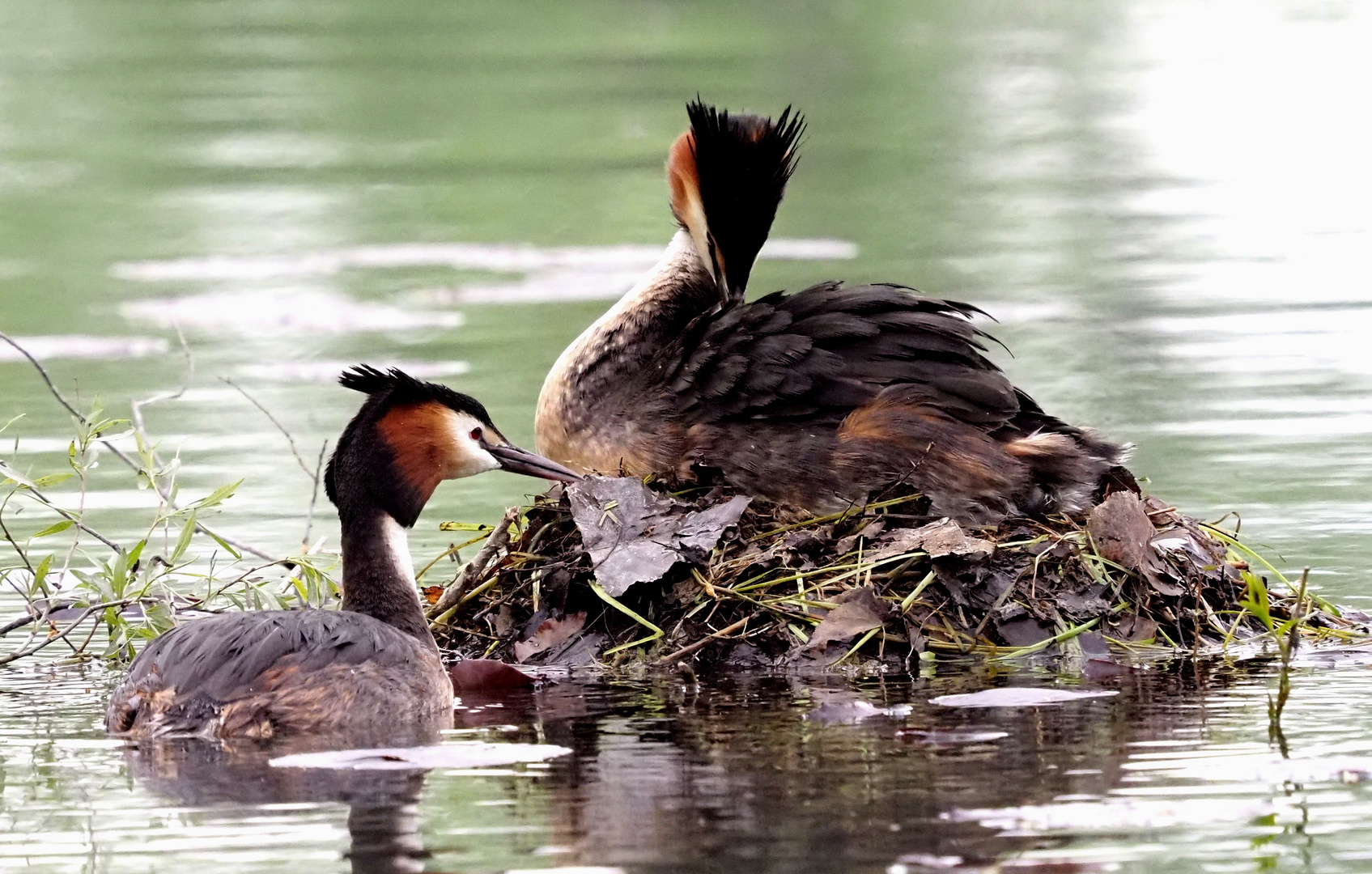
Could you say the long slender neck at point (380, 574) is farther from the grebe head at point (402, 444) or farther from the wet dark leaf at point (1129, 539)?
the wet dark leaf at point (1129, 539)

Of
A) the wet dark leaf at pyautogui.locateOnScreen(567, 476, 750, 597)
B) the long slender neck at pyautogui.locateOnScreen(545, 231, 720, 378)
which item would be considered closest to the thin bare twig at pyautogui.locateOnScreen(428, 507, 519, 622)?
the wet dark leaf at pyautogui.locateOnScreen(567, 476, 750, 597)

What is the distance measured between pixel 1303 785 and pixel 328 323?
954 cm

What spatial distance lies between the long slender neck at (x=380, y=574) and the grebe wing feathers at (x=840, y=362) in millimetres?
1391

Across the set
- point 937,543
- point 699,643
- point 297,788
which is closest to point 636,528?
point 699,643

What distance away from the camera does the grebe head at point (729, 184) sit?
355 inches

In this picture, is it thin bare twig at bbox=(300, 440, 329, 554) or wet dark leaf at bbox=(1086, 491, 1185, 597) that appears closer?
wet dark leaf at bbox=(1086, 491, 1185, 597)

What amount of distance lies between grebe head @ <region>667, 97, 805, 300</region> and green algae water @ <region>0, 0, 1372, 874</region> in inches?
54.8

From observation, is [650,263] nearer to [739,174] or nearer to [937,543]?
[739,174]

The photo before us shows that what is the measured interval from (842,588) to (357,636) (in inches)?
60.9

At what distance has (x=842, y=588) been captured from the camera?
289 inches

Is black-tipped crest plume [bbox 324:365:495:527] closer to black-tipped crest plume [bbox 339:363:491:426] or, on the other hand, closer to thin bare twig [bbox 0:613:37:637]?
black-tipped crest plume [bbox 339:363:491:426]

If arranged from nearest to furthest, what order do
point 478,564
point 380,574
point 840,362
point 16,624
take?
1. point 380,574
2. point 16,624
3. point 478,564
4. point 840,362

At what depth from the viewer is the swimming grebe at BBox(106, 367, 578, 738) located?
20.8ft

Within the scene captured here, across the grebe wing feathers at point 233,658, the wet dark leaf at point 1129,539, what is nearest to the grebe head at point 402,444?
the grebe wing feathers at point 233,658
